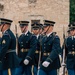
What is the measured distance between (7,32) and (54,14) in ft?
34.9

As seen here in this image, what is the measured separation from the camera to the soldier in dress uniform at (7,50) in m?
9.98

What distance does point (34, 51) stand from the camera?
433 inches

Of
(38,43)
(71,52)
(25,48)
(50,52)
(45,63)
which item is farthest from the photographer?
(38,43)

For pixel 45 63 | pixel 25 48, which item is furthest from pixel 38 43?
pixel 45 63

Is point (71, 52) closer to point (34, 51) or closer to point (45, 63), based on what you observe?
point (34, 51)

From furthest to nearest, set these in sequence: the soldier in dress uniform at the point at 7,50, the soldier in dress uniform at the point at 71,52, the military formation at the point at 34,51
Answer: the soldier in dress uniform at the point at 71,52
the soldier in dress uniform at the point at 7,50
the military formation at the point at 34,51

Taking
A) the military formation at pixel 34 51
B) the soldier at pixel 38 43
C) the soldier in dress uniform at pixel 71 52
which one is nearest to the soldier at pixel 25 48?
the military formation at pixel 34 51

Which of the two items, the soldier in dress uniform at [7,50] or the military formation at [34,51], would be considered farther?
the soldier in dress uniform at [7,50]

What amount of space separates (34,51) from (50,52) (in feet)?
3.59

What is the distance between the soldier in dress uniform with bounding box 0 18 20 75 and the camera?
9.98 meters

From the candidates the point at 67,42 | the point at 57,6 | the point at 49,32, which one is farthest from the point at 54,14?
the point at 49,32

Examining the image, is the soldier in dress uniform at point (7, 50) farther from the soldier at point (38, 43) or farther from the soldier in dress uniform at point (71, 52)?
the soldier in dress uniform at point (71, 52)

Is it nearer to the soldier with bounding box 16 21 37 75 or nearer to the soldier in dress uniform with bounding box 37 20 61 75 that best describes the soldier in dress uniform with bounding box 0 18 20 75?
the soldier with bounding box 16 21 37 75

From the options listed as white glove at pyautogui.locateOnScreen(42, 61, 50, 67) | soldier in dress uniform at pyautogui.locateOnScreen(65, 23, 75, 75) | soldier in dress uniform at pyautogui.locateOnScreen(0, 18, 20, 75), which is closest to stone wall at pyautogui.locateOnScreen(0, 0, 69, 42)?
soldier in dress uniform at pyautogui.locateOnScreen(65, 23, 75, 75)
